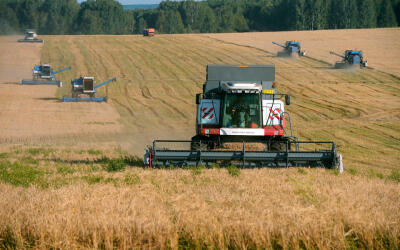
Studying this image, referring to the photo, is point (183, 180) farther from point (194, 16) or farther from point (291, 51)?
point (194, 16)

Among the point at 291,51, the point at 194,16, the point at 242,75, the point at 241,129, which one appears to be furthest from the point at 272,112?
the point at 194,16

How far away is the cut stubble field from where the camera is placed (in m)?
7.80

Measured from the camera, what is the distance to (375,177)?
46.6 feet

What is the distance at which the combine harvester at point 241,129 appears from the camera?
14836 mm

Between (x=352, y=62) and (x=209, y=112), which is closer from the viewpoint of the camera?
(x=209, y=112)

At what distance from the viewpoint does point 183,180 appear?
1255cm

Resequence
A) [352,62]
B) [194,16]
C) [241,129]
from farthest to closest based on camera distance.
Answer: [194,16] → [352,62] → [241,129]

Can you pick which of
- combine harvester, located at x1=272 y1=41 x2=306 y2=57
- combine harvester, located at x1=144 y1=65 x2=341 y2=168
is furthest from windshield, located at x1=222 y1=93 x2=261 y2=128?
combine harvester, located at x1=272 y1=41 x2=306 y2=57

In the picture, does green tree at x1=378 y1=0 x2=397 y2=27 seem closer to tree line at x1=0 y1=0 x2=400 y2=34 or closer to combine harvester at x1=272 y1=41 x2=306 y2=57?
tree line at x1=0 y1=0 x2=400 y2=34

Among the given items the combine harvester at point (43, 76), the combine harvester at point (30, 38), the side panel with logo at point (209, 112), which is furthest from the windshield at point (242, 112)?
the combine harvester at point (30, 38)

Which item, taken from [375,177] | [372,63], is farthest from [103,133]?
[372,63]

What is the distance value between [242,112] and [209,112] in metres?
1.22

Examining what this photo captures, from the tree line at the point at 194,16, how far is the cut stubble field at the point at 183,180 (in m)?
79.0

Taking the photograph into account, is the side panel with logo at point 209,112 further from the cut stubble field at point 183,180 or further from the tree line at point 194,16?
the tree line at point 194,16
